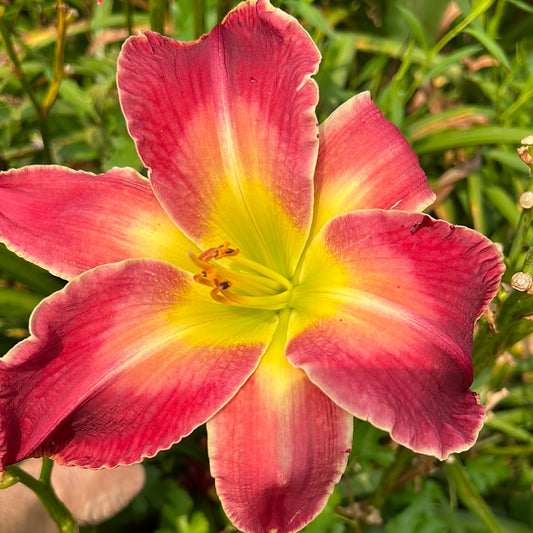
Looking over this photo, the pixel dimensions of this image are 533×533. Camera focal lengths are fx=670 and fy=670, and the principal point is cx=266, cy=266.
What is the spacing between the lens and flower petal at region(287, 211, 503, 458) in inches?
35.3

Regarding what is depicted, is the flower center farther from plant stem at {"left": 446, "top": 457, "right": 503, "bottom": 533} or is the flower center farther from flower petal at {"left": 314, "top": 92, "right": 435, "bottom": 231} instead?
plant stem at {"left": 446, "top": 457, "right": 503, "bottom": 533}

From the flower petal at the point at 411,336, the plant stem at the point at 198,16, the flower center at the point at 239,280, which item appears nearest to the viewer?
the flower petal at the point at 411,336

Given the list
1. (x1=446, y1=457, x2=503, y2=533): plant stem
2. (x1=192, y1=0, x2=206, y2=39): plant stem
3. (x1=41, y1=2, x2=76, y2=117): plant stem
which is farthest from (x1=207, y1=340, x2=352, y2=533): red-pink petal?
(x1=41, y1=2, x2=76, y2=117): plant stem

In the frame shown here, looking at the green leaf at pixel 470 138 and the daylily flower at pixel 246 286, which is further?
the green leaf at pixel 470 138

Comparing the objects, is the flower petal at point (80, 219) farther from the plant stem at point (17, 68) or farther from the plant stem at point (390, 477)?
the plant stem at point (390, 477)

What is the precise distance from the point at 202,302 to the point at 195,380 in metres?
0.15

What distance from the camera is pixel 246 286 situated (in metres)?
1.13

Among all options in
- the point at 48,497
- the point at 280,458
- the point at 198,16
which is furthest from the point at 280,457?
the point at 198,16

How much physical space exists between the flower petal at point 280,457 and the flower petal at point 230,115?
28cm

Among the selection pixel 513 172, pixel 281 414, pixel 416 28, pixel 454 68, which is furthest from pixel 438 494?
pixel 454 68

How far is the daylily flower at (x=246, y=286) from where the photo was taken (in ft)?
3.07

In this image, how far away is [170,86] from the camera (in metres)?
1.09

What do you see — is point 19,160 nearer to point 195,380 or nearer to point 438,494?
point 195,380

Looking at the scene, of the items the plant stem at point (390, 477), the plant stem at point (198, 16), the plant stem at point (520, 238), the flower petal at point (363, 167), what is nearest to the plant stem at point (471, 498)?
the plant stem at point (390, 477)
